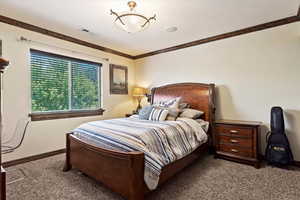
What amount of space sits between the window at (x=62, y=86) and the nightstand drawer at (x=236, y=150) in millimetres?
2938

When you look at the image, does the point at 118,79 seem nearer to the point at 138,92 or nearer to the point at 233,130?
the point at 138,92

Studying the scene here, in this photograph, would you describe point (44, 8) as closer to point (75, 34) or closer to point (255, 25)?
point (75, 34)

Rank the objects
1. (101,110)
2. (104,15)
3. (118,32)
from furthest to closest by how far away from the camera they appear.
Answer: (101,110), (118,32), (104,15)

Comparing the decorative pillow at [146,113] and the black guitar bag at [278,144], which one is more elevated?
the decorative pillow at [146,113]

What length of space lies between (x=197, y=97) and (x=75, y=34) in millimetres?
2881

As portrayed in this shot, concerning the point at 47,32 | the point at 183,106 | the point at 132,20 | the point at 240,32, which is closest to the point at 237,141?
the point at 183,106

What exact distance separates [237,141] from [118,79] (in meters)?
3.24

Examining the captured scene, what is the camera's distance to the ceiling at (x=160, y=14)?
2381 mm

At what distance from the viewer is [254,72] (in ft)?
10.4

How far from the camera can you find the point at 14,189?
2.07m

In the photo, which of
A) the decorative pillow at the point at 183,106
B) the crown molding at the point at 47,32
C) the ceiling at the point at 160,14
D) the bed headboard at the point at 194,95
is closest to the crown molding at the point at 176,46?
the crown molding at the point at 47,32

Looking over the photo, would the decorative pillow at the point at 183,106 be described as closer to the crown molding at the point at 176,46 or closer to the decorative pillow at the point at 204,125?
the decorative pillow at the point at 204,125

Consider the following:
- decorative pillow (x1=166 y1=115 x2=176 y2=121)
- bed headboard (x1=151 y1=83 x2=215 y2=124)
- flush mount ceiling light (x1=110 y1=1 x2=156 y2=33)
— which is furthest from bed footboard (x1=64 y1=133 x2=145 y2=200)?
bed headboard (x1=151 y1=83 x2=215 y2=124)

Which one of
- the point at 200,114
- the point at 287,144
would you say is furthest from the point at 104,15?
the point at 287,144
